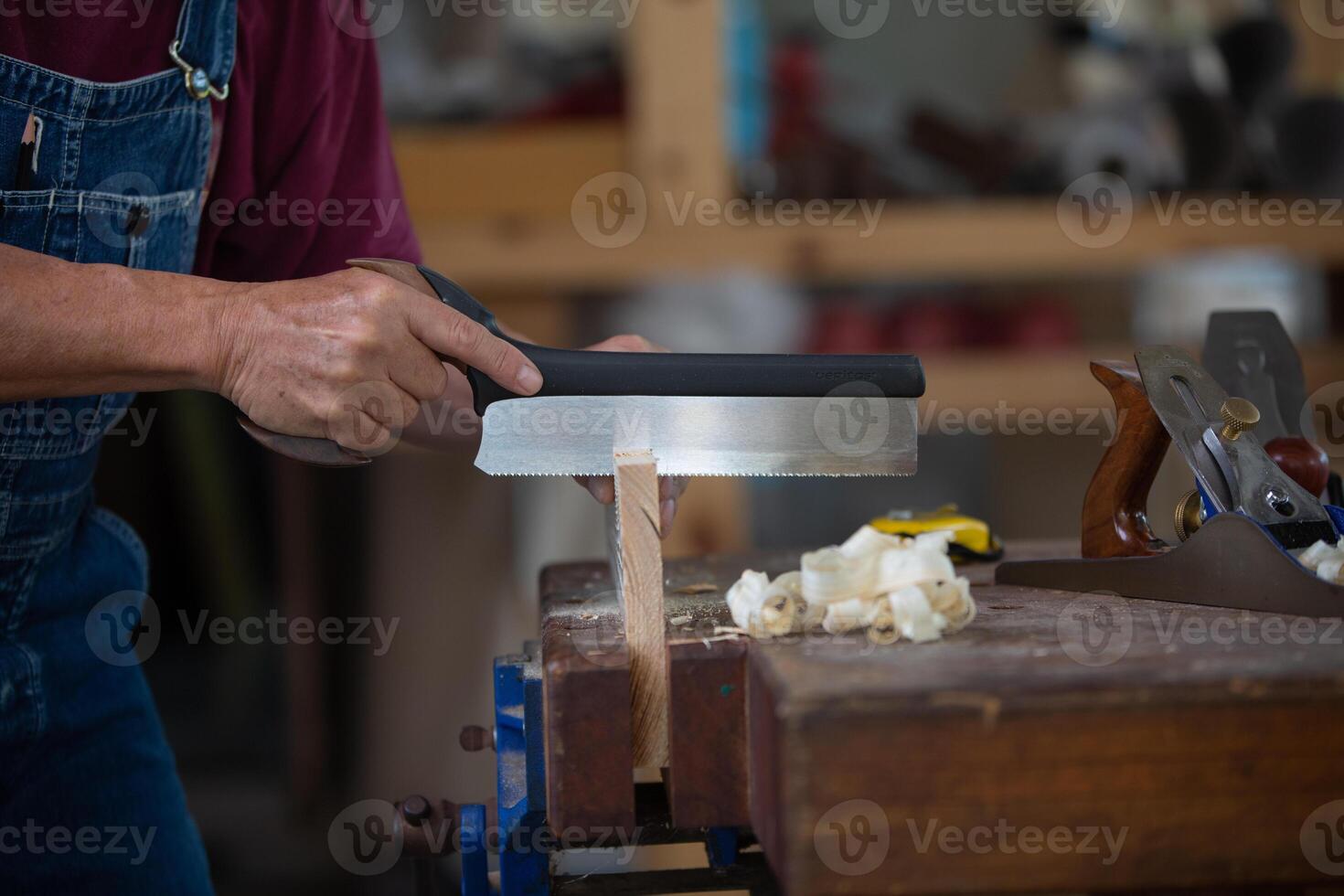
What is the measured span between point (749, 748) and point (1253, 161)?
2121 mm

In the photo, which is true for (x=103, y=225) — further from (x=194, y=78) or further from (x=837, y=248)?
(x=837, y=248)

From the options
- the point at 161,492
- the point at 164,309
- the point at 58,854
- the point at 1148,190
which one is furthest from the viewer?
the point at 161,492

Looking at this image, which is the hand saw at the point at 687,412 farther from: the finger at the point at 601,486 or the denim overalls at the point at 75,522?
the denim overalls at the point at 75,522

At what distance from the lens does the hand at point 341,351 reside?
0.87 m

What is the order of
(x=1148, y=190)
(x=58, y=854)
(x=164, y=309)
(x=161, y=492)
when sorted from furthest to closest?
(x=161, y=492)
(x=1148, y=190)
(x=58, y=854)
(x=164, y=309)

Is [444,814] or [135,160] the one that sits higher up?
[135,160]

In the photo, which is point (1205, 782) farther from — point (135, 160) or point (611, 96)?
point (611, 96)

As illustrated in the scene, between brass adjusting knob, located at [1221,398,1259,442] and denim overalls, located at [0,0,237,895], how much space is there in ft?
3.07

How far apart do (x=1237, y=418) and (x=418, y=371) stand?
0.65 metres

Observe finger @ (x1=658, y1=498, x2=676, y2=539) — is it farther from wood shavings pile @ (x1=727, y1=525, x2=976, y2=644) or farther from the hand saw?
wood shavings pile @ (x1=727, y1=525, x2=976, y2=644)

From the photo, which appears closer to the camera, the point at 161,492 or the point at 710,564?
the point at 710,564

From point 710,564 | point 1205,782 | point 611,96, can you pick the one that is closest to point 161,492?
point 611,96

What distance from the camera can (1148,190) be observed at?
2307 millimetres

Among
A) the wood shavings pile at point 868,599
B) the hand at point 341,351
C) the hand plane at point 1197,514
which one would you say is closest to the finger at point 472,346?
the hand at point 341,351
